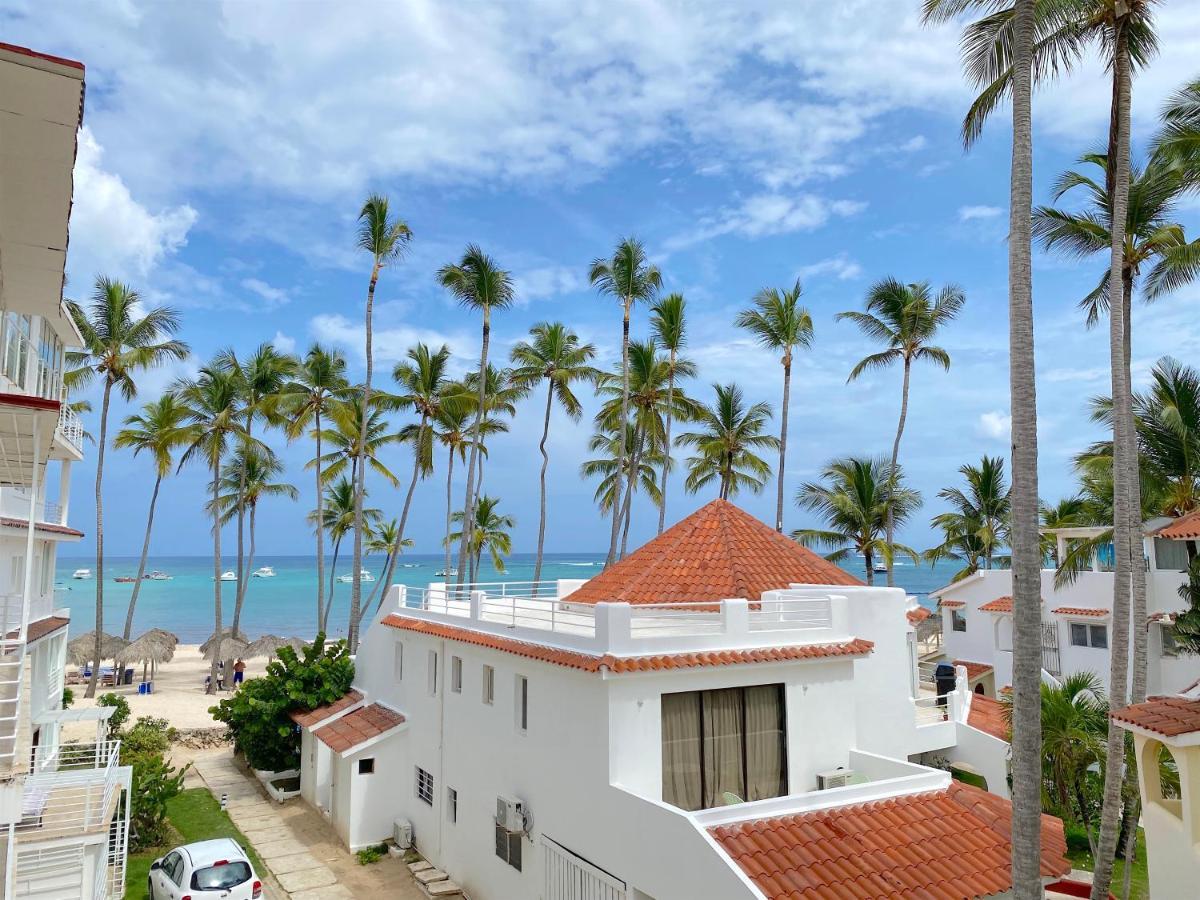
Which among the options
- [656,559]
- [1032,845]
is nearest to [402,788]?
[656,559]

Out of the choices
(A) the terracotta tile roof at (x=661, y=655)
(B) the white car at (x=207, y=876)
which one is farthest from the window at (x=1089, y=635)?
(B) the white car at (x=207, y=876)

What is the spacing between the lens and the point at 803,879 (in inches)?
437

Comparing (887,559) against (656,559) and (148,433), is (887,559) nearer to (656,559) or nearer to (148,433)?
(656,559)

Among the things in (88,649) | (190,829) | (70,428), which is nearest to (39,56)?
(70,428)

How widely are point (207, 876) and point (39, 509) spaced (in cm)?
1140

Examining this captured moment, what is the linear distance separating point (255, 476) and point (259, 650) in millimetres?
11720

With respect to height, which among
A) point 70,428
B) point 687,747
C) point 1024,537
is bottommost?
point 687,747

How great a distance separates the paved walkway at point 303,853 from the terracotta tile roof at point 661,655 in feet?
19.8

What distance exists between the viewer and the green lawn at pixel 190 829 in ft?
59.0

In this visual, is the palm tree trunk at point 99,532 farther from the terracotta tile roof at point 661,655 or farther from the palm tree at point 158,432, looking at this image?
the terracotta tile roof at point 661,655

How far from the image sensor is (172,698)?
39594 mm

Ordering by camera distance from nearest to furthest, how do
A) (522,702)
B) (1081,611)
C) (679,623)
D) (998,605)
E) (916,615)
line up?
(679,623)
(522,702)
(916,615)
(1081,611)
(998,605)

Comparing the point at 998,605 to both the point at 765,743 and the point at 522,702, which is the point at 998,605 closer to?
the point at 765,743

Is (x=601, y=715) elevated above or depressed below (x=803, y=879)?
above
